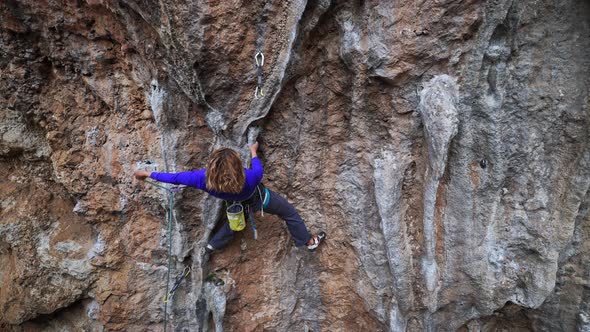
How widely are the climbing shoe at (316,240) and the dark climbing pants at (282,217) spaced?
11 centimetres

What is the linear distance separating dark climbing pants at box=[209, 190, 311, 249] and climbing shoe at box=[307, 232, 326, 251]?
0.11 metres

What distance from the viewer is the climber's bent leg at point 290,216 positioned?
3.74 m

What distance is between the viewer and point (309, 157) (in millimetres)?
4004

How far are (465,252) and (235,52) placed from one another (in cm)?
315

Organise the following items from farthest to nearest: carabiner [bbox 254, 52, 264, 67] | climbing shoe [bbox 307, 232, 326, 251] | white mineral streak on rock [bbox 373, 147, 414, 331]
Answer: climbing shoe [bbox 307, 232, 326, 251]
white mineral streak on rock [bbox 373, 147, 414, 331]
carabiner [bbox 254, 52, 264, 67]

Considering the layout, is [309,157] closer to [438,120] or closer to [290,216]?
[290,216]

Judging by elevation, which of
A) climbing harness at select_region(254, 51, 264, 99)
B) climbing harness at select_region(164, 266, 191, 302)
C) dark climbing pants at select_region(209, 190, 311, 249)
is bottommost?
climbing harness at select_region(164, 266, 191, 302)

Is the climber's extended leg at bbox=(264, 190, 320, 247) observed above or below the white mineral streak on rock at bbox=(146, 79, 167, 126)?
below

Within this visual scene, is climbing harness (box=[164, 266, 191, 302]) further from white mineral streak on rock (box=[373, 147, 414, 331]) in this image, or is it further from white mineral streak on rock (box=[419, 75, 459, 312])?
white mineral streak on rock (box=[419, 75, 459, 312])

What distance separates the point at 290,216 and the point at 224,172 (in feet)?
3.96

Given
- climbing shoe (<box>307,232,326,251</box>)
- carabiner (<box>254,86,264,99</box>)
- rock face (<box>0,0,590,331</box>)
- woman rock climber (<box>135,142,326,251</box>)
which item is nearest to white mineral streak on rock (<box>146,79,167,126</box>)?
rock face (<box>0,0,590,331</box>)

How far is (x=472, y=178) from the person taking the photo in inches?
136

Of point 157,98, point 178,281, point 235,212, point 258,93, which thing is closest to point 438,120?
point 258,93

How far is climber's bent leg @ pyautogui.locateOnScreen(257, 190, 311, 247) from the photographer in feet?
12.3
